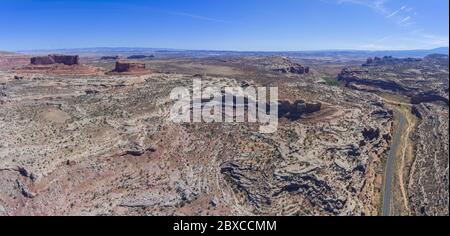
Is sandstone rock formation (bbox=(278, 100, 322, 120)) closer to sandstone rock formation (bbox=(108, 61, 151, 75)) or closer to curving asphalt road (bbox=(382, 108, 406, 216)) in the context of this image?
curving asphalt road (bbox=(382, 108, 406, 216))

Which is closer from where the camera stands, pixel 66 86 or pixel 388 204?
pixel 388 204

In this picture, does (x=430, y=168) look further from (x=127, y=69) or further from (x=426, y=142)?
(x=127, y=69)

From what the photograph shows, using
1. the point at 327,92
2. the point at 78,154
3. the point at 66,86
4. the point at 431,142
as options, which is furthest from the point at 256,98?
the point at 66,86

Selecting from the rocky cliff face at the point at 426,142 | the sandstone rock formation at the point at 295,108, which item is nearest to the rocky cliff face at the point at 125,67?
the sandstone rock formation at the point at 295,108

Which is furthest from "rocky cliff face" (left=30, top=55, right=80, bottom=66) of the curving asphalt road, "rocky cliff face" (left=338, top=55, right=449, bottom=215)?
the curving asphalt road

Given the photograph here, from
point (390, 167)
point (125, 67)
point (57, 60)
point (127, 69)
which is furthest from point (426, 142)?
point (57, 60)

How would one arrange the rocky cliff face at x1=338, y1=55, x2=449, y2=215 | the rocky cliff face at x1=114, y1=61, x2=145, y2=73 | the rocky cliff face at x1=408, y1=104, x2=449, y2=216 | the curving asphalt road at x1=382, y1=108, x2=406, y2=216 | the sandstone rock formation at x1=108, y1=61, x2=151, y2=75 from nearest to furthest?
the rocky cliff face at x1=408, y1=104, x2=449, y2=216 → the rocky cliff face at x1=338, y1=55, x2=449, y2=215 → the curving asphalt road at x1=382, y1=108, x2=406, y2=216 → the sandstone rock formation at x1=108, y1=61, x2=151, y2=75 → the rocky cliff face at x1=114, y1=61, x2=145, y2=73

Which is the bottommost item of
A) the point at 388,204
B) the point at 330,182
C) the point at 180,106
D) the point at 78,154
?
the point at 388,204

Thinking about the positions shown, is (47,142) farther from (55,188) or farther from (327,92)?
(327,92)

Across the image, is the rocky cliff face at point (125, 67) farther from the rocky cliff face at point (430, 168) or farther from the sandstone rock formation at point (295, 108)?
the rocky cliff face at point (430, 168)
